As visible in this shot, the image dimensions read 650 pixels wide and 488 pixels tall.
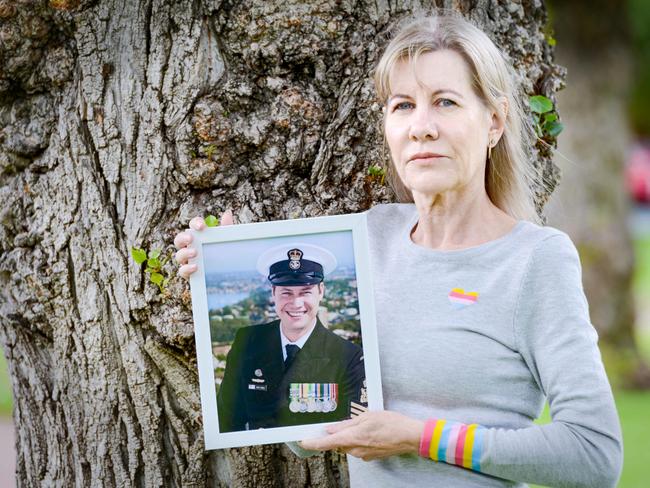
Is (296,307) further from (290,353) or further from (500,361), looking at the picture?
(500,361)

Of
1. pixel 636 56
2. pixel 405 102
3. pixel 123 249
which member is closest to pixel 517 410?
pixel 405 102

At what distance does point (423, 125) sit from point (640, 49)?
11087 millimetres

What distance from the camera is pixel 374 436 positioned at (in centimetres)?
208

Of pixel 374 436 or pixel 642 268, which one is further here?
pixel 642 268

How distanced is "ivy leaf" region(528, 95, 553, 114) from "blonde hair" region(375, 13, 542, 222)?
0.90 feet

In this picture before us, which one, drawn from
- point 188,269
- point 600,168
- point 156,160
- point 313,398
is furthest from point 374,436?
point 600,168

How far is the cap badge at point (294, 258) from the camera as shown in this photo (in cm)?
215

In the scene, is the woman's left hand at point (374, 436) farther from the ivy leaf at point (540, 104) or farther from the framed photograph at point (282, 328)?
the ivy leaf at point (540, 104)

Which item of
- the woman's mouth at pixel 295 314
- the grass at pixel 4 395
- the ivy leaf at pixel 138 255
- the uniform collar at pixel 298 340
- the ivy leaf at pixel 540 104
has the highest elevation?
the ivy leaf at pixel 540 104

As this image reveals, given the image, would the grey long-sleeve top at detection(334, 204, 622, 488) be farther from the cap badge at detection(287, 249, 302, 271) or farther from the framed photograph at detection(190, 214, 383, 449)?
the cap badge at detection(287, 249, 302, 271)

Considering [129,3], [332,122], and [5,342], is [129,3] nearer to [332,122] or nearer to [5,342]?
[332,122]

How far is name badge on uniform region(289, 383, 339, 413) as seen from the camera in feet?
7.08

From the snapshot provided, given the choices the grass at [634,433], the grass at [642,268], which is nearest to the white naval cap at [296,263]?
the grass at [634,433]

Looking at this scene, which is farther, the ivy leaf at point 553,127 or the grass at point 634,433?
the grass at point 634,433
